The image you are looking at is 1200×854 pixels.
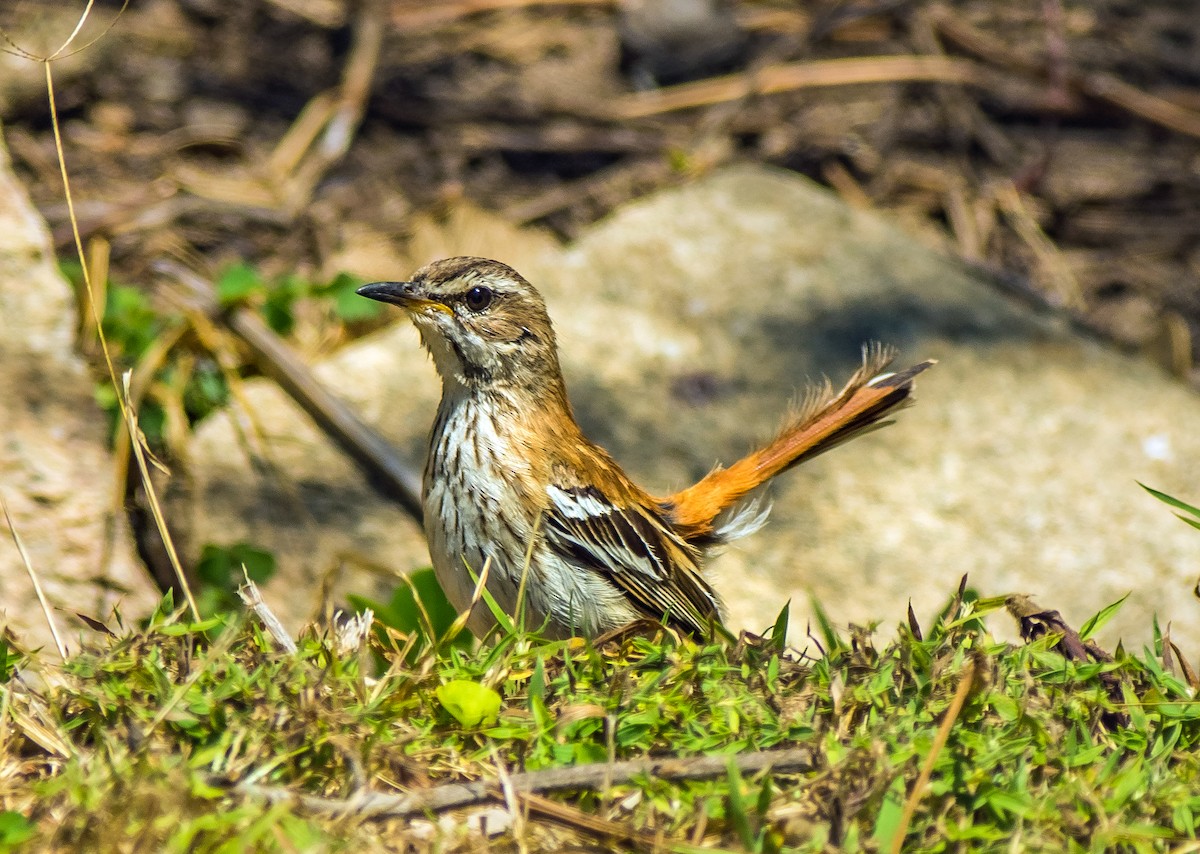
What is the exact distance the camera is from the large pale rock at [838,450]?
17.8 ft

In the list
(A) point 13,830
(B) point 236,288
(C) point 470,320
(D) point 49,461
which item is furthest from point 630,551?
(B) point 236,288

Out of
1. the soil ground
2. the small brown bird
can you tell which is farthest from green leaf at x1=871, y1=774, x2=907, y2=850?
the soil ground

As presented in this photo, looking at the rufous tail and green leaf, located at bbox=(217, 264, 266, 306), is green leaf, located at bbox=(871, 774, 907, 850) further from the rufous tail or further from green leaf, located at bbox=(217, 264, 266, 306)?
green leaf, located at bbox=(217, 264, 266, 306)

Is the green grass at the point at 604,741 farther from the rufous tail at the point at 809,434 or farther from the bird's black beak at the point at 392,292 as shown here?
the bird's black beak at the point at 392,292

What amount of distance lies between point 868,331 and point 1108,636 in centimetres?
206

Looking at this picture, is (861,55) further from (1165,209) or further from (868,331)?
(868,331)

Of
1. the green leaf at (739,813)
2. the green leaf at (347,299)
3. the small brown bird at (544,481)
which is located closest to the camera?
the green leaf at (739,813)

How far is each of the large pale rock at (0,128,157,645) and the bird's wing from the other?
158cm

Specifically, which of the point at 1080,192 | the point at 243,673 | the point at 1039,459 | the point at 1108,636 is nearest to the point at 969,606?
the point at 243,673

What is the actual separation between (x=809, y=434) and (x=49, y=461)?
2.85m

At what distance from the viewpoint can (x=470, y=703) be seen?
264 cm

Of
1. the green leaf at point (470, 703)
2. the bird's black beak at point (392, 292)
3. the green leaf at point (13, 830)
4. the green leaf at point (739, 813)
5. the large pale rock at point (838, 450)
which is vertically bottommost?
the large pale rock at point (838, 450)

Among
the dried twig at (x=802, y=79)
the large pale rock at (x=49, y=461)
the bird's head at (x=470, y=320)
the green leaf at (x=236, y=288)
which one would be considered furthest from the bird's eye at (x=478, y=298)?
the dried twig at (x=802, y=79)

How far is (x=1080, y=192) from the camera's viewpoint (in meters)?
8.05
